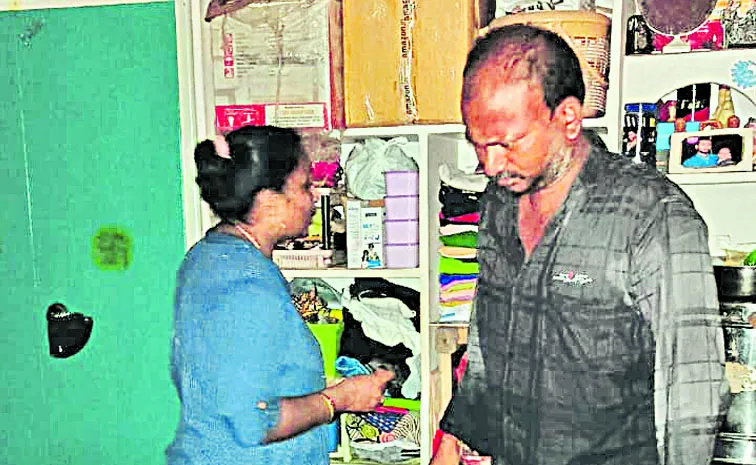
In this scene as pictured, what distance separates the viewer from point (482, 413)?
1390mm

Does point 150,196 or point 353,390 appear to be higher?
point 150,196

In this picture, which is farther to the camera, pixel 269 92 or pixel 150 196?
pixel 150 196

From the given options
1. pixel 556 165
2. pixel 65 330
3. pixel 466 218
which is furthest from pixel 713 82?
pixel 65 330

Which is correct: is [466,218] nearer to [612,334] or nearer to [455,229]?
[455,229]

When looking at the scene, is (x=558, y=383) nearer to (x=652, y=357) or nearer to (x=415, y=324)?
(x=652, y=357)

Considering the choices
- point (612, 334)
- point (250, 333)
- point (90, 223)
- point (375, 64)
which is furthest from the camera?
point (90, 223)

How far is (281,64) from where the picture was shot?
1547mm

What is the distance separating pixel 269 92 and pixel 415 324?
20.7 inches

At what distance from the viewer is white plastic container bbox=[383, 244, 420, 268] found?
1.55 metres

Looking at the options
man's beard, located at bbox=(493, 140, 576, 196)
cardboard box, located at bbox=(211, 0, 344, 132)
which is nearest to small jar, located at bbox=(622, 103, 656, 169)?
man's beard, located at bbox=(493, 140, 576, 196)

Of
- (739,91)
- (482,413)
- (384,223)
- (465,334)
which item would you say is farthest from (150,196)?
(739,91)

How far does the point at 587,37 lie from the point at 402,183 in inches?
16.8

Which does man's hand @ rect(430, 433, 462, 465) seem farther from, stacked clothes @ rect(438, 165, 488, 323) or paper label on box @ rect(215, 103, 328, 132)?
paper label on box @ rect(215, 103, 328, 132)

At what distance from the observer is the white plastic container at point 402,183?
1.55 metres
